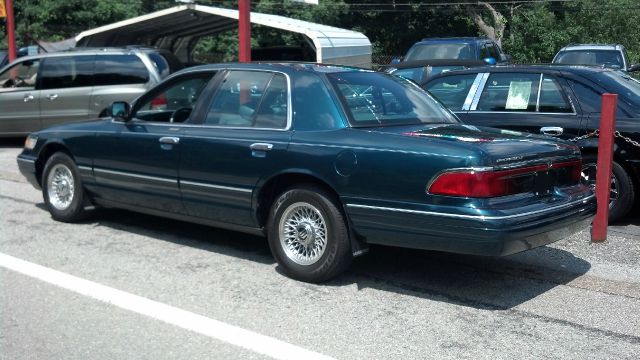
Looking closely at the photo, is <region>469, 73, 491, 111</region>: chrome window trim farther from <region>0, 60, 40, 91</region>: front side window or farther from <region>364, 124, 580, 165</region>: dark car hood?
<region>0, 60, 40, 91</region>: front side window

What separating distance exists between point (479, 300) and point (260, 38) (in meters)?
29.5

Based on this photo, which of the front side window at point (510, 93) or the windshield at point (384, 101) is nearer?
the windshield at point (384, 101)

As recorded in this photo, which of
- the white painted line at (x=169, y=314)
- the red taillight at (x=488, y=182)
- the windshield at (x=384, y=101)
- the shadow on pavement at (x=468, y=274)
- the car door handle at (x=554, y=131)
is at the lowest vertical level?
the shadow on pavement at (x=468, y=274)

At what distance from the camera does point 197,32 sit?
22.0m

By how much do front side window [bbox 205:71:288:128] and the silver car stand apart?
243 inches

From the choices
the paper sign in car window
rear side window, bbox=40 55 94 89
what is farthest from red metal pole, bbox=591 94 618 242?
rear side window, bbox=40 55 94 89

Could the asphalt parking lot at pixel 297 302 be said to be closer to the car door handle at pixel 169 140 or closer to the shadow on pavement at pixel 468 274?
the shadow on pavement at pixel 468 274

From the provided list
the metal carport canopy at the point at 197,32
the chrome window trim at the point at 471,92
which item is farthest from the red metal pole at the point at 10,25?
the chrome window trim at the point at 471,92

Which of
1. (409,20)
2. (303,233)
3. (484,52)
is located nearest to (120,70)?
(484,52)

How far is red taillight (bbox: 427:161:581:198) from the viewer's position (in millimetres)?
4816

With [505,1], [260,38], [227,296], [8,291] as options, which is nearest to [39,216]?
[8,291]

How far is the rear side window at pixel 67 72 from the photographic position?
508 inches

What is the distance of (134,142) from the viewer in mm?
6809

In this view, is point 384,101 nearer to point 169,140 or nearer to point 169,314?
point 169,140
